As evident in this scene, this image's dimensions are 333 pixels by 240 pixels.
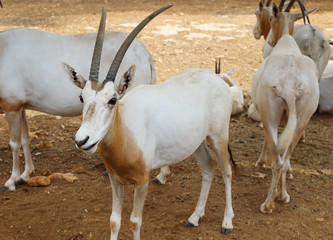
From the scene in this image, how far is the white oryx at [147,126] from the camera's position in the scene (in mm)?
3807

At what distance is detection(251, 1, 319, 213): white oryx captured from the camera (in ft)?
17.0

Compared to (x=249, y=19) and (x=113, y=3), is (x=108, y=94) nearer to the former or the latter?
(x=249, y=19)

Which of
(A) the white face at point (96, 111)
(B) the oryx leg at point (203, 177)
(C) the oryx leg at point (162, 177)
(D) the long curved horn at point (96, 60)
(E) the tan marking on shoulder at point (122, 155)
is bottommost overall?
(C) the oryx leg at point (162, 177)

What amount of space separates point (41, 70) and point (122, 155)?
2.31m

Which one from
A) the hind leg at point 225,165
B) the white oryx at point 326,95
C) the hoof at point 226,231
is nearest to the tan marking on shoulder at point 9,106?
the hind leg at point 225,165

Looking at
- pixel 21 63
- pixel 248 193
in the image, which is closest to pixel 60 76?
pixel 21 63

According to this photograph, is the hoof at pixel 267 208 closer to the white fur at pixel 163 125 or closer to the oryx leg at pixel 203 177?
the white fur at pixel 163 125

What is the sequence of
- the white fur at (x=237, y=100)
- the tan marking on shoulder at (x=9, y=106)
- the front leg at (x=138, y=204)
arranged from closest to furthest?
1. the front leg at (x=138, y=204)
2. the tan marking on shoulder at (x=9, y=106)
3. the white fur at (x=237, y=100)

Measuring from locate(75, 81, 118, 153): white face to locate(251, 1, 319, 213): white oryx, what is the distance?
2.03 meters

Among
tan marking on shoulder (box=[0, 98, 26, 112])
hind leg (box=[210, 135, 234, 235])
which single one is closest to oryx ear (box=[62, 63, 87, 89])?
hind leg (box=[210, 135, 234, 235])

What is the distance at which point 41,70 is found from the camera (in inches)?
233

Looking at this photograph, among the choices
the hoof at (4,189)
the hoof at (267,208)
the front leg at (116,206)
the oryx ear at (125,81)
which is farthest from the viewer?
the hoof at (4,189)

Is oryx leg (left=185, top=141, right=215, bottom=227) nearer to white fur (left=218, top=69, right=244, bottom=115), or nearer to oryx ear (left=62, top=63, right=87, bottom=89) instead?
oryx ear (left=62, top=63, right=87, bottom=89)

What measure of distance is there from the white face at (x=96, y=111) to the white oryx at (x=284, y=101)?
2027mm
